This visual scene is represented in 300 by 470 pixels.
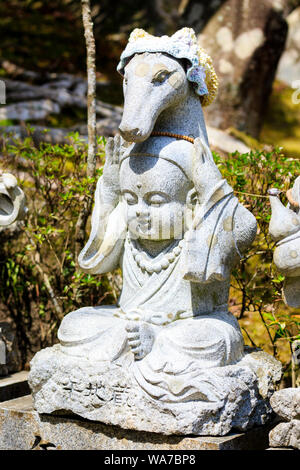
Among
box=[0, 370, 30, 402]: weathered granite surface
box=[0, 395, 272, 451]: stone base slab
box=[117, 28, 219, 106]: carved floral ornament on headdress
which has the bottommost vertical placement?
box=[0, 395, 272, 451]: stone base slab

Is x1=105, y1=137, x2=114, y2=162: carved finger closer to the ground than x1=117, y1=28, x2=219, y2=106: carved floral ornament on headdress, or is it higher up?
closer to the ground

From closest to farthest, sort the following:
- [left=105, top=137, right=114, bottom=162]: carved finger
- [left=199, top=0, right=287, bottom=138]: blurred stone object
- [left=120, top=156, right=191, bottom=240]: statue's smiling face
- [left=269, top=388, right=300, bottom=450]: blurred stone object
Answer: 1. [left=269, top=388, right=300, bottom=450]: blurred stone object
2. [left=120, top=156, right=191, bottom=240]: statue's smiling face
3. [left=105, top=137, right=114, bottom=162]: carved finger
4. [left=199, top=0, right=287, bottom=138]: blurred stone object

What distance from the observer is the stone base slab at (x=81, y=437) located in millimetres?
3825

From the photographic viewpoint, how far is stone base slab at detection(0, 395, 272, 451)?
12.5ft

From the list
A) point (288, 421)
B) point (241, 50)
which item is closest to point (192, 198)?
point (288, 421)

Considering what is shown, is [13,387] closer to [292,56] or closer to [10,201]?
[10,201]

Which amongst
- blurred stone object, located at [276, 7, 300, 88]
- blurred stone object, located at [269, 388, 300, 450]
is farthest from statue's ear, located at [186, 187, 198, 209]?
blurred stone object, located at [276, 7, 300, 88]

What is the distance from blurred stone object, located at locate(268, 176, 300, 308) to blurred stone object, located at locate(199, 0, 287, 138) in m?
4.95

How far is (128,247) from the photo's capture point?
4488mm

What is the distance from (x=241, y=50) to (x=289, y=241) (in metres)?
5.35

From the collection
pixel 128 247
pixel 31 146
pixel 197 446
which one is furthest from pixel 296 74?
pixel 197 446

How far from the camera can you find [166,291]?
427 cm

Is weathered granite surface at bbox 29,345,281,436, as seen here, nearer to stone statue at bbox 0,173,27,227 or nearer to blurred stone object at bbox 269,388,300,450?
blurred stone object at bbox 269,388,300,450

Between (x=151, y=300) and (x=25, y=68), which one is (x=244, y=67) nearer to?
(x=25, y=68)
